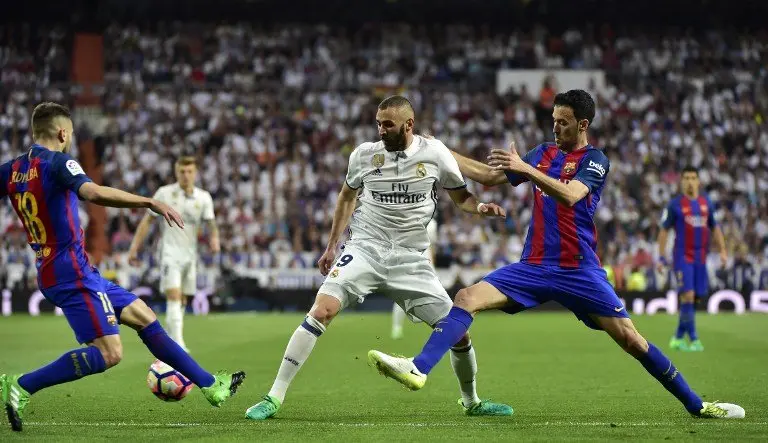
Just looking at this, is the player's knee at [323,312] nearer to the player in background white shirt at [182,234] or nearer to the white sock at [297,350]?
the white sock at [297,350]

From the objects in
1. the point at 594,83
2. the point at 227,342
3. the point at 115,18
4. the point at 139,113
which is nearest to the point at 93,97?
the point at 139,113

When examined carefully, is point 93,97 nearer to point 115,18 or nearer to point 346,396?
point 115,18

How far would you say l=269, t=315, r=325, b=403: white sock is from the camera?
8.52m

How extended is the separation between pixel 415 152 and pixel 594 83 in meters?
27.9

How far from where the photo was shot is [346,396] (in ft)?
34.3

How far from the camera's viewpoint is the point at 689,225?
17.0 meters

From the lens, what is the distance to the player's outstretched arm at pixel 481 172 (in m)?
8.65

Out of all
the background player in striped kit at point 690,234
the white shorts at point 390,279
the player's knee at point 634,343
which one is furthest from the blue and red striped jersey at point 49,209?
the background player in striped kit at point 690,234

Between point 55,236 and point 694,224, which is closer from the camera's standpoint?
point 55,236

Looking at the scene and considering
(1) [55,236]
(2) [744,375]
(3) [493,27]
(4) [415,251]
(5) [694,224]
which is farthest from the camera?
(3) [493,27]

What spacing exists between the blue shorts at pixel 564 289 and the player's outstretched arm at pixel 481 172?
716 mm

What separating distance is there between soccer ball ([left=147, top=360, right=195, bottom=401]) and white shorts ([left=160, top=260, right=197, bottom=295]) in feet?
23.0

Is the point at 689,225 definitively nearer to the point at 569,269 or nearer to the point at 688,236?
the point at 688,236

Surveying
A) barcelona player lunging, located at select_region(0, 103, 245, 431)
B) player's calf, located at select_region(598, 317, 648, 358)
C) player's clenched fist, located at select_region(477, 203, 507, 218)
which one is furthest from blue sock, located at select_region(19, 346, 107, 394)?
player's calf, located at select_region(598, 317, 648, 358)
